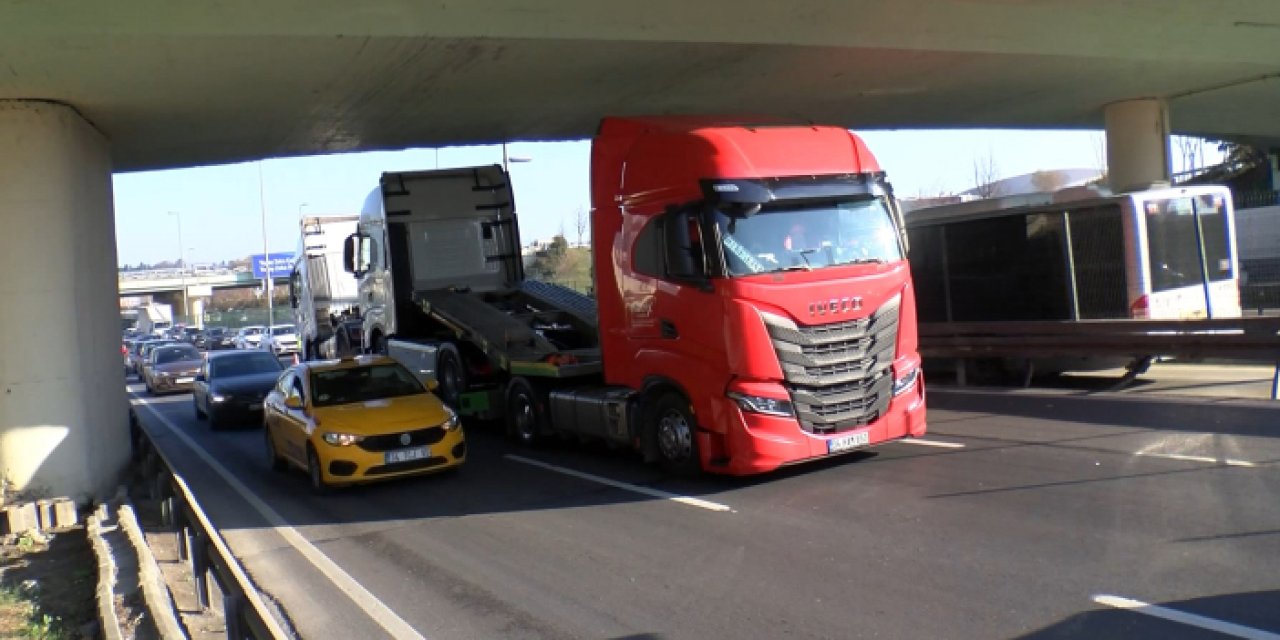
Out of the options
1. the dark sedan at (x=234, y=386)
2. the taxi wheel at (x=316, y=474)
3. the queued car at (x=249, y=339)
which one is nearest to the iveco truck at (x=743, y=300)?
the taxi wheel at (x=316, y=474)

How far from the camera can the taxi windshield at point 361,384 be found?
41.5ft

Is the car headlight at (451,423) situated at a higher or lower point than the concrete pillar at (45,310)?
lower

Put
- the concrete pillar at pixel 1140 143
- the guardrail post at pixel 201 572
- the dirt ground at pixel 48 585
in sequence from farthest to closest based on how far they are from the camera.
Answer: the concrete pillar at pixel 1140 143
the dirt ground at pixel 48 585
the guardrail post at pixel 201 572

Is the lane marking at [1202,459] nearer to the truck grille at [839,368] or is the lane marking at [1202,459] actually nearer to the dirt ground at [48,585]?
the truck grille at [839,368]

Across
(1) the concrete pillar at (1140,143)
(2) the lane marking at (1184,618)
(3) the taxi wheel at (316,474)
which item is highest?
(1) the concrete pillar at (1140,143)

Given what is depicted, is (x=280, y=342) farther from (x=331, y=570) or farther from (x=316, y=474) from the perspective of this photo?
(x=331, y=570)

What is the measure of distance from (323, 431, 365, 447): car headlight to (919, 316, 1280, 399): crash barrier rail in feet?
32.8

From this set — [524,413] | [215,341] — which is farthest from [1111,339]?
[215,341]

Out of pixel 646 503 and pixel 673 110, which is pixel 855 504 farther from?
pixel 673 110

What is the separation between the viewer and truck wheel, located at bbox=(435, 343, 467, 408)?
15.6 m

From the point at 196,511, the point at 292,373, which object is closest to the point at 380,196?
the point at 292,373

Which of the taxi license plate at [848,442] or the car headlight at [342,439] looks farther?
the car headlight at [342,439]

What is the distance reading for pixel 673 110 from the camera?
16422mm

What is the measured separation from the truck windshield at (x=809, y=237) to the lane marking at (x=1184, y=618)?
4604mm
